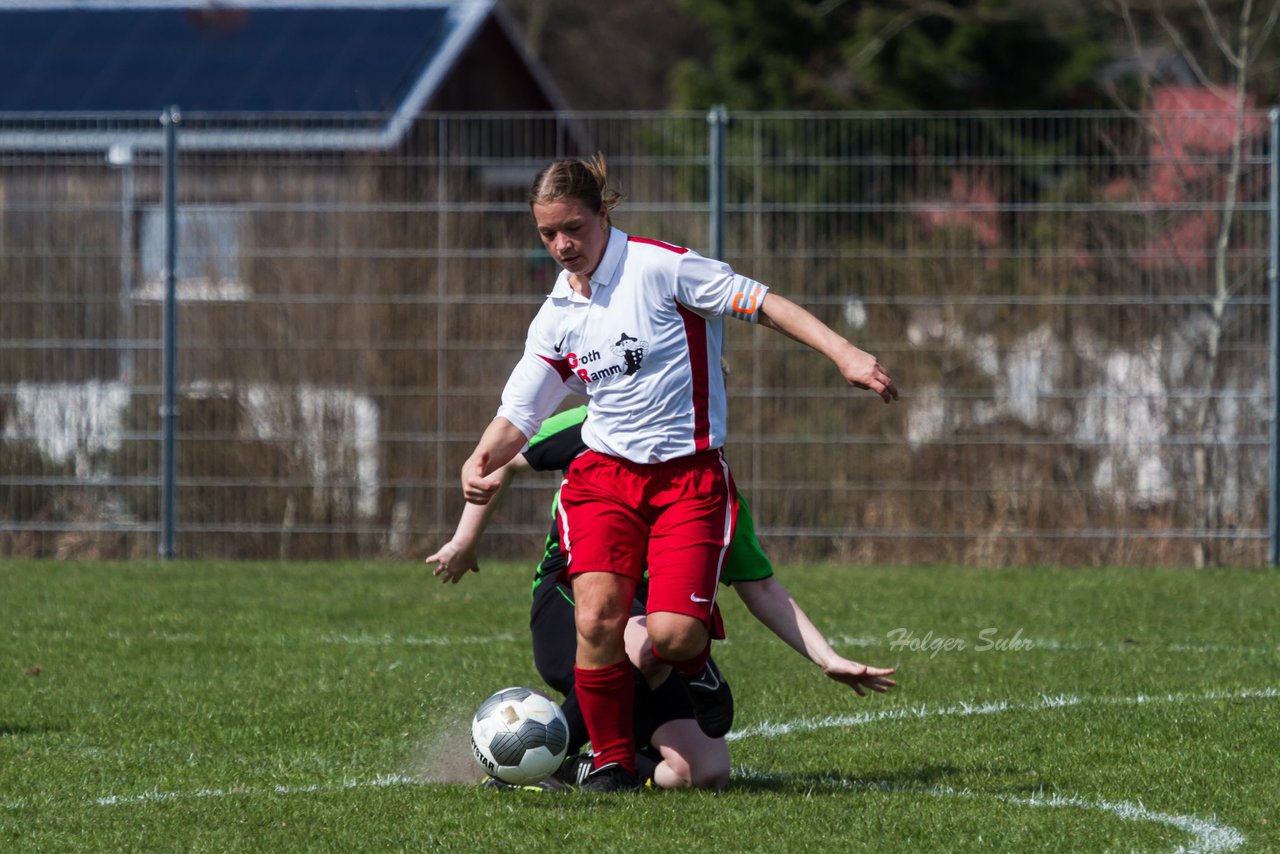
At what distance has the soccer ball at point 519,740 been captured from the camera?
5.29m

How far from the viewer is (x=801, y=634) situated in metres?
5.32

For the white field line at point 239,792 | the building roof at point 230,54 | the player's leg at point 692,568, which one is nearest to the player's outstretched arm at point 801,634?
the player's leg at point 692,568

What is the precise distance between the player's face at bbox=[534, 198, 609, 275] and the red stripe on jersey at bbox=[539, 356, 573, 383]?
0.98 feet

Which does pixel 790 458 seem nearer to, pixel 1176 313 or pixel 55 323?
pixel 1176 313

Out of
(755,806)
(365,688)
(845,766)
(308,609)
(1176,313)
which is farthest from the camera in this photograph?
(1176,313)

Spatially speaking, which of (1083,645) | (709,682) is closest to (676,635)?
(709,682)

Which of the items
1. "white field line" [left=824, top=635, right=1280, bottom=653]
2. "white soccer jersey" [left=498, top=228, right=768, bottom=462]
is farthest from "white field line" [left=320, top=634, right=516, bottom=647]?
"white soccer jersey" [left=498, top=228, right=768, bottom=462]

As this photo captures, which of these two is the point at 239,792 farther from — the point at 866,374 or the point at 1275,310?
the point at 1275,310

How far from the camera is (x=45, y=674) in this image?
300 inches

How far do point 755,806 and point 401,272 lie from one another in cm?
762

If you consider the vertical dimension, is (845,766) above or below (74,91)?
below

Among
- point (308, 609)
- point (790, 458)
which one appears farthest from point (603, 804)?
point (790, 458)

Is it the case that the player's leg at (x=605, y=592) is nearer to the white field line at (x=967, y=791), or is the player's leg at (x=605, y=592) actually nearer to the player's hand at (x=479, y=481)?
the player's hand at (x=479, y=481)

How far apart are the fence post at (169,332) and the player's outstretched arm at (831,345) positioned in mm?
7754
